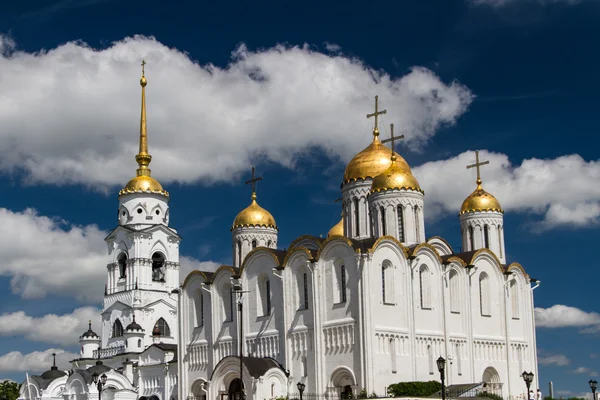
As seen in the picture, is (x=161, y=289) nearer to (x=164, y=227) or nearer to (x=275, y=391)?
(x=164, y=227)

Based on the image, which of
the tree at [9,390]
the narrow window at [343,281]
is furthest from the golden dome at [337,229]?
the tree at [9,390]

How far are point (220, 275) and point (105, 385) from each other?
29.5 feet

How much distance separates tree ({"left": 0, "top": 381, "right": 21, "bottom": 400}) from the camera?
71.1 meters

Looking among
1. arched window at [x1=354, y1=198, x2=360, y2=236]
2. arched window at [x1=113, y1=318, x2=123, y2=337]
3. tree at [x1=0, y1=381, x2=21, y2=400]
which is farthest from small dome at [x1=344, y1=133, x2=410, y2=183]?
tree at [x1=0, y1=381, x2=21, y2=400]

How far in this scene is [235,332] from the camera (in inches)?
1892

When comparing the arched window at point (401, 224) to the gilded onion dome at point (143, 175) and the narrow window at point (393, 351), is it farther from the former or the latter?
the gilded onion dome at point (143, 175)

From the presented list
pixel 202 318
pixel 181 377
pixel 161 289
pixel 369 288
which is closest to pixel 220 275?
pixel 202 318

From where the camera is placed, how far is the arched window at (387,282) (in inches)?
1678

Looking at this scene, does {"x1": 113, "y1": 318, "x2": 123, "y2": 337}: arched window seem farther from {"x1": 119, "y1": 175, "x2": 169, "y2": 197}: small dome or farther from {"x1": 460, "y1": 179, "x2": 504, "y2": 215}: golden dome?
{"x1": 460, "y1": 179, "x2": 504, "y2": 215}: golden dome

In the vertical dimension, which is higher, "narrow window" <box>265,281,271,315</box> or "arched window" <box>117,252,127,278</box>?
"arched window" <box>117,252,127,278</box>

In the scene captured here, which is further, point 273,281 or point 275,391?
point 273,281

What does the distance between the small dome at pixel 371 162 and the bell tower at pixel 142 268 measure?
1974 cm

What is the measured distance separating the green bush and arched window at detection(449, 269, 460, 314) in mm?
5649

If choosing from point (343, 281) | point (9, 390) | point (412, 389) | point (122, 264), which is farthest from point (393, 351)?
point (9, 390)
